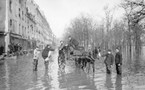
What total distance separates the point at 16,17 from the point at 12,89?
3076 centimetres

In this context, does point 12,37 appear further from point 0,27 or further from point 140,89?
point 140,89

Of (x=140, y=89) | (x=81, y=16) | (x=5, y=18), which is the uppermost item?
(x=81, y=16)

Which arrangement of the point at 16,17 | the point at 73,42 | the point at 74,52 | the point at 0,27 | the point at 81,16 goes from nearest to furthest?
the point at 74,52 → the point at 73,42 → the point at 0,27 → the point at 16,17 → the point at 81,16

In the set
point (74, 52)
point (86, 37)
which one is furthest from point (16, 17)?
point (74, 52)

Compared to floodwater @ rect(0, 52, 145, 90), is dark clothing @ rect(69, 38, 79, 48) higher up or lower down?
higher up

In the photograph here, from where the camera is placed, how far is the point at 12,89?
25.9 feet

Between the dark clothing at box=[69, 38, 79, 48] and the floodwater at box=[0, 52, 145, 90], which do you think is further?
the dark clothing at box=[69, 38, 79, 48]

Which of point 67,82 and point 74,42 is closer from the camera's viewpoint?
point 67,82

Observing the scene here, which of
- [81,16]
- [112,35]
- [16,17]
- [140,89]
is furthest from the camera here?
[81,16]

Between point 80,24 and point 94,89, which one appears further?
point 80,24

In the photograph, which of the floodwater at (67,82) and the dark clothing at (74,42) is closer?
the floodwater at (67,82)

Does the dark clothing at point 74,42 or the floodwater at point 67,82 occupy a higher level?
the dark clothing at point 74,42

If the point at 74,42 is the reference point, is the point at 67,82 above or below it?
below

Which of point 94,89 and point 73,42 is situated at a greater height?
point 73,42
